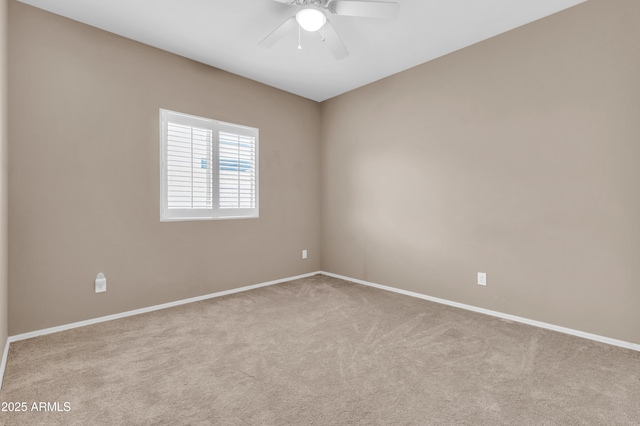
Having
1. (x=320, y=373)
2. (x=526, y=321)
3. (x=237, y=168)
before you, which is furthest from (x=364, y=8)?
(x=526, y=321)

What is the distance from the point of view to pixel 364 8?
7.14 ft

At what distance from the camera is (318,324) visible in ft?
9.11

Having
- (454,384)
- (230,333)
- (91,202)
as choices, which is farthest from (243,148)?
(454,384)

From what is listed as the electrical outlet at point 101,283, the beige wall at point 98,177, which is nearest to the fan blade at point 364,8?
the beige wall at point 98,177

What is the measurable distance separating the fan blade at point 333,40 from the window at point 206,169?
1.66m

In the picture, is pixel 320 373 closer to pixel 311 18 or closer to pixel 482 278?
pixel 482 278

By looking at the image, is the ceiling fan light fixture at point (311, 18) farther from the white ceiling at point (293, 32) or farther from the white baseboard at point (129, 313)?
the white baseboard at point (129, 313)

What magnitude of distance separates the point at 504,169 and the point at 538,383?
185 centimetres

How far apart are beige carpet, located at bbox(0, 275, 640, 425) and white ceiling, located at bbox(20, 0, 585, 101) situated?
2696 mm

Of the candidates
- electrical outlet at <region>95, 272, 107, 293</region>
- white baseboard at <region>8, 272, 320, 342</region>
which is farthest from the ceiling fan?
white baseboard at <region>8, 272, 320, 342</region>

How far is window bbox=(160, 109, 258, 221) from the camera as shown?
10.7 feet

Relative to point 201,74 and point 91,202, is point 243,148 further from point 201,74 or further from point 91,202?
point 91,202

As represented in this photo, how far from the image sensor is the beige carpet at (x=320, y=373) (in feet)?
5.13

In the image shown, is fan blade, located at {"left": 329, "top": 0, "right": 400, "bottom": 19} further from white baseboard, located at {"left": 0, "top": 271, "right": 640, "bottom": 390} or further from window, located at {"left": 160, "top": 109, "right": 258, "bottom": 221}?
white baseboard, located at {"left": 0, "top": 271, "right": 640, "bottom": 390}
